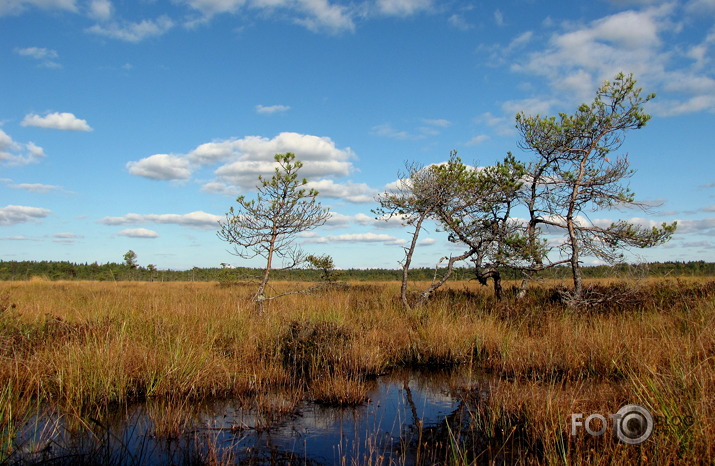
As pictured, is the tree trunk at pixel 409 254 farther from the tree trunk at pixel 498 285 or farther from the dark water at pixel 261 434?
the dark water at pixel 261 434

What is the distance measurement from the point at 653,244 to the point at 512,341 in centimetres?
601

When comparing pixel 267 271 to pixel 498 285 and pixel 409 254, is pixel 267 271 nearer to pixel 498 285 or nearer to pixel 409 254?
pixel 409 254

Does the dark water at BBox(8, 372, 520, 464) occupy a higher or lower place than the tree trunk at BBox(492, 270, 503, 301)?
lower

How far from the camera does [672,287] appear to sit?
506 inches

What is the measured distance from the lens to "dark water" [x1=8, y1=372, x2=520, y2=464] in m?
4.07

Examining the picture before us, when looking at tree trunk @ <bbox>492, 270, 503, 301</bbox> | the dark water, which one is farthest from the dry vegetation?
tree trunk @ <bbox>492, 270, 503, 301</bbox>

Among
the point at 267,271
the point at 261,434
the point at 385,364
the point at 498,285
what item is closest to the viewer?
the point at 261,434

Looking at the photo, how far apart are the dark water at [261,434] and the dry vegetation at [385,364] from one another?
0.15m

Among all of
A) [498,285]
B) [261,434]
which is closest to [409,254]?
[498,285]

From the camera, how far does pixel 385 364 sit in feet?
25.2

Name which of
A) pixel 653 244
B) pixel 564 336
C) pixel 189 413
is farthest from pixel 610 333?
pixel 189 413

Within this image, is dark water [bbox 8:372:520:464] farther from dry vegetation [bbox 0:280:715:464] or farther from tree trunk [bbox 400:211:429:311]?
tree trunk [bbox 400:211:429:311]

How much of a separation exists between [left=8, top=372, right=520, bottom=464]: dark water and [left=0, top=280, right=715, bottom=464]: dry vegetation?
15cm

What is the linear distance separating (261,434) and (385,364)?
3326 mm
